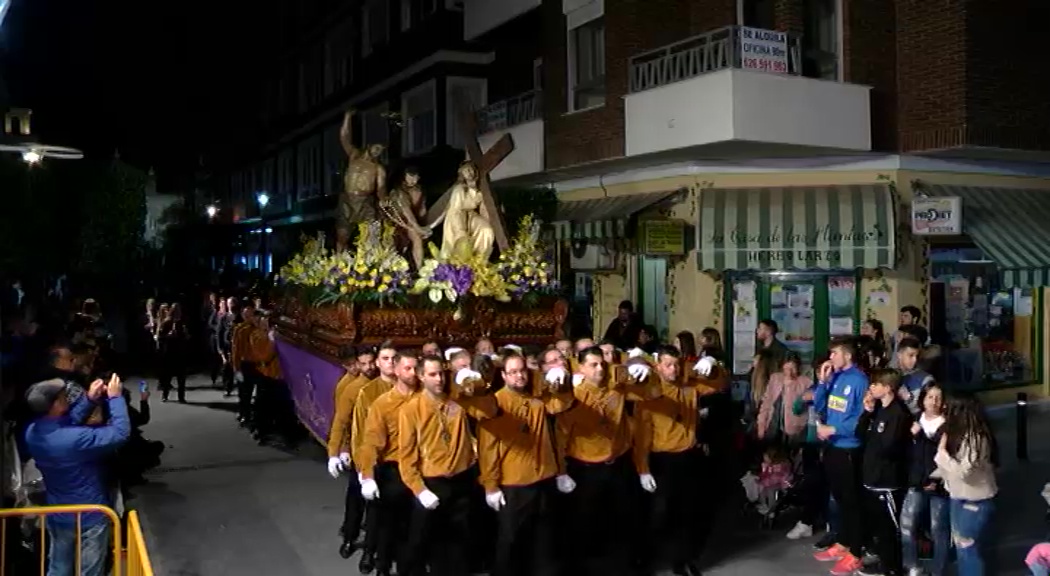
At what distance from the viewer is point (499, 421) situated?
7.13 meters

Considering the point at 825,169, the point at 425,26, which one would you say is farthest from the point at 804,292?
the point at 425,26

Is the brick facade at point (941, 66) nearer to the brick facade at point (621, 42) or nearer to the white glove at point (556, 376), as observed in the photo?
the brick facade at point (621, 42)

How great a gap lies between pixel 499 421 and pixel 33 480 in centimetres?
389

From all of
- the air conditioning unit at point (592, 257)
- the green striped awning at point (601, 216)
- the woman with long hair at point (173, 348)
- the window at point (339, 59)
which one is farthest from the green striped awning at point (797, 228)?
the window at point (339, 59)

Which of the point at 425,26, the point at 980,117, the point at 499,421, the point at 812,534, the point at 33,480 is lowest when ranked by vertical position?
the point at 812,534

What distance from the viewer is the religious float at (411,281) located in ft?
34.6

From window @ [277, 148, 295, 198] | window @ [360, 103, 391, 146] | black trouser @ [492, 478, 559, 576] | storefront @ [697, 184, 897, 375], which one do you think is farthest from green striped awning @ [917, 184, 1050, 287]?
window @ [277, 148, 295, 198]

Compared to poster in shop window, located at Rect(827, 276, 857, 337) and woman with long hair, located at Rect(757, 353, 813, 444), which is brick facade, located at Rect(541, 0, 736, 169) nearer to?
poster in shop window, located at Rect(827, 276, 857, 337)

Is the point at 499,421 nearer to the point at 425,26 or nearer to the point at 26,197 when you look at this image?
the point at 425,26

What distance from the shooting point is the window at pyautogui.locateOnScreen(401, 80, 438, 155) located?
24.6m

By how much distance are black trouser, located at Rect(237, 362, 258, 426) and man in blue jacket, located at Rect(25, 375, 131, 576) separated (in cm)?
779

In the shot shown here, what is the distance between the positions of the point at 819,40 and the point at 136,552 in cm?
1251

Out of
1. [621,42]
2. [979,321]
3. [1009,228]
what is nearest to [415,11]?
[621,42]

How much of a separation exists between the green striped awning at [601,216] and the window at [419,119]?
8.32m
